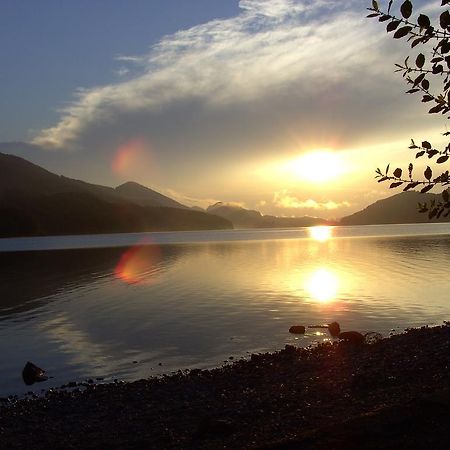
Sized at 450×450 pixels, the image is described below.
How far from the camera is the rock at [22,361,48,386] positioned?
27483 mm

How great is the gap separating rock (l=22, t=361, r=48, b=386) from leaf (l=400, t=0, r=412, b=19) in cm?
2650

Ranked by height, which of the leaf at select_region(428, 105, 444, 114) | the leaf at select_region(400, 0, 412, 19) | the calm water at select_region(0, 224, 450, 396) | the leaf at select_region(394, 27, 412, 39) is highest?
the leaf at select_region(400, 0, 412, 19)

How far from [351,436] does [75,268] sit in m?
96.6

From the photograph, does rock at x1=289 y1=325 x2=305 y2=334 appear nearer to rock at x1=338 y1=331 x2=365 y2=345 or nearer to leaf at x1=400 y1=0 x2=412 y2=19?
rock at x1=338 y1=331 x2=365 y2=345

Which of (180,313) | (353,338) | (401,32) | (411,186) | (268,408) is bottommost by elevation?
(180,313)

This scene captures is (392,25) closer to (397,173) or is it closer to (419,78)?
(419,78)

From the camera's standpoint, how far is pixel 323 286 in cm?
6825

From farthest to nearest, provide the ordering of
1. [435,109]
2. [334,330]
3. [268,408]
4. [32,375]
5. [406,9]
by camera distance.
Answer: [334,330] → [32,375] → [268,408] → [435,109] → [406,9]

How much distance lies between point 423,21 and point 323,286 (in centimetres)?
6362

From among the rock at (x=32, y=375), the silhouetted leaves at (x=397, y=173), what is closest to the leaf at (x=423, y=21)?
the silhouetted leaves at (x=397, y=173)

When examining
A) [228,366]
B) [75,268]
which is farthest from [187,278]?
[228,366]

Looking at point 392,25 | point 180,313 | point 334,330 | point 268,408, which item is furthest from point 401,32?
point 180,313

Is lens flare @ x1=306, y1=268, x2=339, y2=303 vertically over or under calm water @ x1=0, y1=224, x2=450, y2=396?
under

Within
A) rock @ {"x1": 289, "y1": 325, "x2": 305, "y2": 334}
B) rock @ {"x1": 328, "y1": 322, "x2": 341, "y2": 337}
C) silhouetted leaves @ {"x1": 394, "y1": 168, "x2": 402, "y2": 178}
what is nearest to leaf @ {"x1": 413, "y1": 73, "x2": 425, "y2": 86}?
silhouetted leaves @ {"x1": 394, "y1": 168, "x2": 402, "y2": 178}
